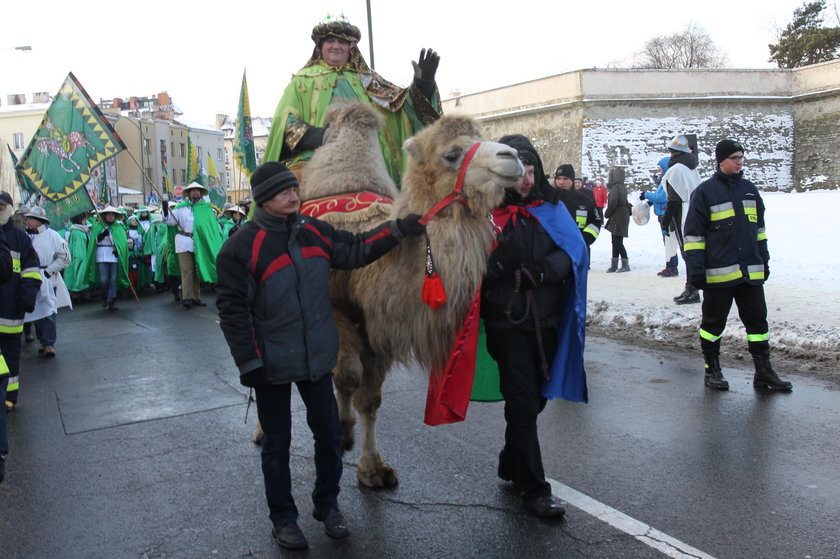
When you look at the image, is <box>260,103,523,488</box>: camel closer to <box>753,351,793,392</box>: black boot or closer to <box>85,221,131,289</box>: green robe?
<box>753,351,793,392</box>: black boot

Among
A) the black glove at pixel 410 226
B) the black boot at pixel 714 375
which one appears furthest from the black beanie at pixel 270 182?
the black boot at pixel 714 375

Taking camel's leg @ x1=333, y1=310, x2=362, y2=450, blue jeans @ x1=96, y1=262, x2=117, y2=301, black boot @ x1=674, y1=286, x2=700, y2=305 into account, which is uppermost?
camel's leg @ x1=333, y1=310, x2=362, y2=450

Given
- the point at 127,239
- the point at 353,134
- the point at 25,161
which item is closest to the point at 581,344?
the point at 353,134

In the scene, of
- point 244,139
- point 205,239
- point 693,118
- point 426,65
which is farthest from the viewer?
point 693,118

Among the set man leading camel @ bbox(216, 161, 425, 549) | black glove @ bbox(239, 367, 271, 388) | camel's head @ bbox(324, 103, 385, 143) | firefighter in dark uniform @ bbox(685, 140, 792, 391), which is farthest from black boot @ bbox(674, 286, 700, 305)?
black glove @ bbox(239, 367, 271, 388)

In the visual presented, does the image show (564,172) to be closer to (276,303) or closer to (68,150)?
(276,303)

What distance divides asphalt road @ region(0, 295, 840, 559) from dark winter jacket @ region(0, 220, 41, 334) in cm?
92

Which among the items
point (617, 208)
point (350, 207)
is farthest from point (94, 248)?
point (350, 207)

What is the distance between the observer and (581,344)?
14.1 feet

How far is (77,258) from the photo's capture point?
639 inches

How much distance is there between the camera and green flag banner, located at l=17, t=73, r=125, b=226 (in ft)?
44.4

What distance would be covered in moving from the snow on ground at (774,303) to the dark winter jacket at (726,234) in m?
1.33

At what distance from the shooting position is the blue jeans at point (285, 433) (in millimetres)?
3881

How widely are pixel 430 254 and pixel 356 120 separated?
1.49 metres
